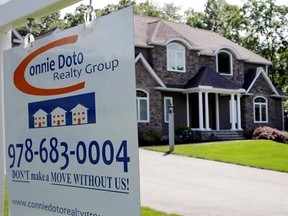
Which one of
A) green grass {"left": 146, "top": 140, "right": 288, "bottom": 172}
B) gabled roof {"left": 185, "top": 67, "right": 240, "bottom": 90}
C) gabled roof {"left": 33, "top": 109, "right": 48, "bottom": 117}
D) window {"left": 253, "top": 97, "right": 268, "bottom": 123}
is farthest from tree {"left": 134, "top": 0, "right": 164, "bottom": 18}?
gabled roof {"left": 33, "top": 109, "right": 48, "bottom": 117}

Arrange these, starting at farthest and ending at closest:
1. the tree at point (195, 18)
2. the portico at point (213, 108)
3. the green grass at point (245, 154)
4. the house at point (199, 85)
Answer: the tree at point (195, 18) < the portico at point (213, 108) < the house at point (199, 85) < the green grass at point (245, 154)

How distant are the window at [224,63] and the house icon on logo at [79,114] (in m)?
25.1

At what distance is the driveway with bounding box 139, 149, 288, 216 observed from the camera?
7.71 meters

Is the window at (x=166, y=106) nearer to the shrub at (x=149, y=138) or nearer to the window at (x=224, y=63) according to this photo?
the shrub at (x=149, y=138)

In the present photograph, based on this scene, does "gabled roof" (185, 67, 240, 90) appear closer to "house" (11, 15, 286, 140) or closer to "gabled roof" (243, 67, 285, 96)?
"house" (11, 15, 286, 140)

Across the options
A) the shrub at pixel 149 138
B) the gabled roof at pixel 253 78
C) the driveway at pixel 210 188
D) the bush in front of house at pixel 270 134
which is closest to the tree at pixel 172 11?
the gabled roof at pixel 253 78

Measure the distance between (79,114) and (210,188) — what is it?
845cm

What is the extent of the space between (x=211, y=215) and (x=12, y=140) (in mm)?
5348

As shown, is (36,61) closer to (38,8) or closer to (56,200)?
(38,8)

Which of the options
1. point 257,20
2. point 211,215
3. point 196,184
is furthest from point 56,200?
point 257,20

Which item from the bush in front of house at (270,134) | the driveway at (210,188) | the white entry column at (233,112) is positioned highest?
the white entry column at (233,112)

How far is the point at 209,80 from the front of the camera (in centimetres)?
2438

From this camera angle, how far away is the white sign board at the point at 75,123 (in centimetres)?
163

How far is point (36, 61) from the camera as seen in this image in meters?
2.14
